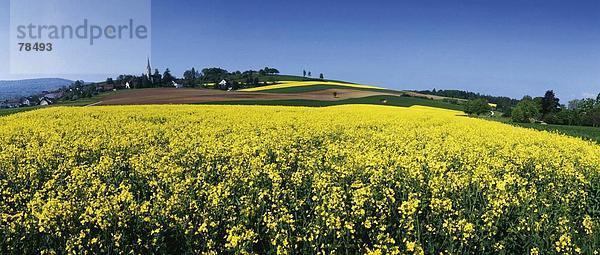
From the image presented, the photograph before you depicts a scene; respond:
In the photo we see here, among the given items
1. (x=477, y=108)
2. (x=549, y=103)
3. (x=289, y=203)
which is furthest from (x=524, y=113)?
(x=289, y=203)

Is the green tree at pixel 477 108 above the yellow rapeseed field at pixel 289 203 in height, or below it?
above

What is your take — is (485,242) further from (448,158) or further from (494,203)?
(448,158)

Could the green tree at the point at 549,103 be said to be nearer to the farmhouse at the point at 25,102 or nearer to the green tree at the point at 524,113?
the green tree at the point at 524,113

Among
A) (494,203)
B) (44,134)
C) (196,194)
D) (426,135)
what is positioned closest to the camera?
(494,203)

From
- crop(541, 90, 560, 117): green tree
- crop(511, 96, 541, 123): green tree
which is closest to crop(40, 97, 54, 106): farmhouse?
crop(511, 96, 541, 123): green tree

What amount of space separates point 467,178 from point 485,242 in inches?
95.7

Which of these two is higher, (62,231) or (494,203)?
(494,203)

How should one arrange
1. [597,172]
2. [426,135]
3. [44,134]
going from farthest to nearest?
[426,135]
[44,134]
[597,172]

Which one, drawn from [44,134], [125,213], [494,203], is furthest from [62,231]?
[44,134]

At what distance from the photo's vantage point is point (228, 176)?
814 centimetres

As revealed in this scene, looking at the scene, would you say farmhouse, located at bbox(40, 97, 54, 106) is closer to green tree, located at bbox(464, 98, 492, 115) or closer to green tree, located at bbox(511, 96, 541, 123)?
green tree, located at bbox(464, 98, 492, 115)

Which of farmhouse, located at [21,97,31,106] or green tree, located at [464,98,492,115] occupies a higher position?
green tree, located at [464,98,492,115]

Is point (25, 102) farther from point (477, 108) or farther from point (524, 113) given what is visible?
point (524, 113)

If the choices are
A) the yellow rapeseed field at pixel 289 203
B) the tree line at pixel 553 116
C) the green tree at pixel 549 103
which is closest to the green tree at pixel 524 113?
the tree line at pixel 553 116
